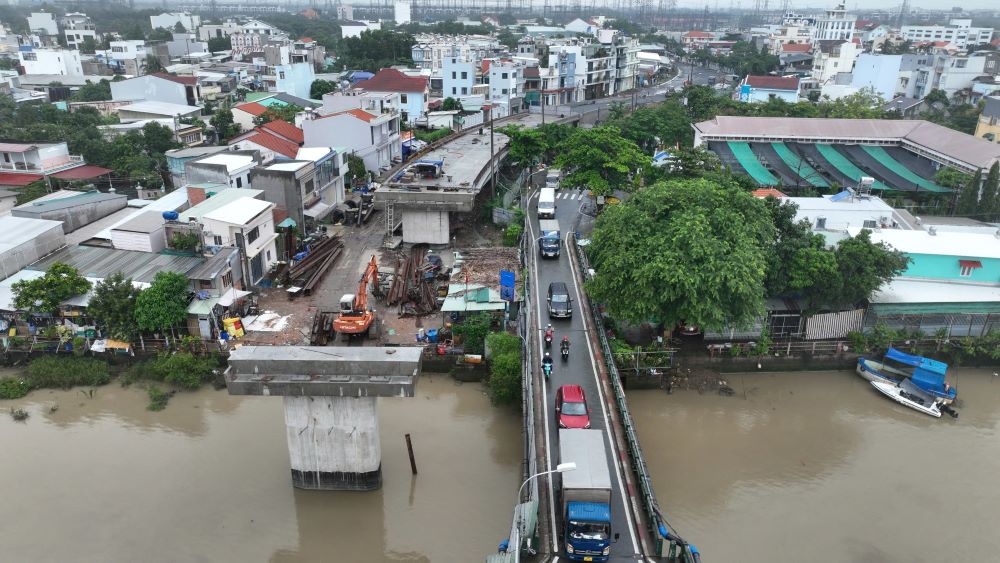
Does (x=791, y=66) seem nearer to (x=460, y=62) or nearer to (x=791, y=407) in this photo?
(x=460, y=62)

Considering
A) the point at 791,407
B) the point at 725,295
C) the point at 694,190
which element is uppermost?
the point at 694,190

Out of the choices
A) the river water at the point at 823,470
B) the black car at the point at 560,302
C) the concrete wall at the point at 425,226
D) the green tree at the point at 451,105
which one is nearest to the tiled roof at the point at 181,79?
the green tree at the point at 451,105

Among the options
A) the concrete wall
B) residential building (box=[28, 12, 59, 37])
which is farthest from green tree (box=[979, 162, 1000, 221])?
residential building (box=[28, 12, 59, 37])

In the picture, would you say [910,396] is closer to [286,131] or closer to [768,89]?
[286,131]

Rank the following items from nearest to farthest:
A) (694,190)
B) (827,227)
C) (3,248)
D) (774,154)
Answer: (694,190) → (3,248) → (827,227) → (774,154)

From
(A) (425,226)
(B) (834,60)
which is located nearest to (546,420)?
(A) (425,226)

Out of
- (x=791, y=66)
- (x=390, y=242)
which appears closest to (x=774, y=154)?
(x=390, y=242)

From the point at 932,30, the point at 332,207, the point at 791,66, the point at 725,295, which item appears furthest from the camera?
the point at 932,30
